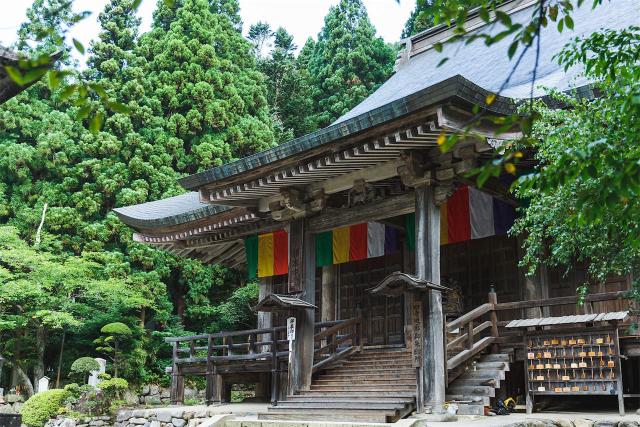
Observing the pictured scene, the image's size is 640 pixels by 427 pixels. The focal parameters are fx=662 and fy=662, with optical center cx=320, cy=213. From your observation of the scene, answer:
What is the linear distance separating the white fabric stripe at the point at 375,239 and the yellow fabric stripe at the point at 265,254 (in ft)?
9.54

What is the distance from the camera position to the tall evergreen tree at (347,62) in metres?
30.7

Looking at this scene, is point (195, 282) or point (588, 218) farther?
point (195, 282)

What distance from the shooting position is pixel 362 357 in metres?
12.0


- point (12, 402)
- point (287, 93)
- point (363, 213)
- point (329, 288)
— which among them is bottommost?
Answer: point (12, 402)

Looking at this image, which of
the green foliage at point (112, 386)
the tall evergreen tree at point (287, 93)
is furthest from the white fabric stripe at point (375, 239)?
the tall evergreen tree at point (287, 93)

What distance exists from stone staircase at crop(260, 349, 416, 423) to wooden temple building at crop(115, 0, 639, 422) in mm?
32

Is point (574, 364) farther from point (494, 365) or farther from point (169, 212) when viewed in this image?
point (169, 212)

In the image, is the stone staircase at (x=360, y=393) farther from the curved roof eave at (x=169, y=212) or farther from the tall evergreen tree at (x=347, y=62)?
the tall evergreen tree at (x=347, y=62)

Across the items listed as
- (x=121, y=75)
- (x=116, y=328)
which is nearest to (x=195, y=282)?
Answer: (x=116, y=328)

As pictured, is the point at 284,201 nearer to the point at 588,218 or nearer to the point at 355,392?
the point at 355,392

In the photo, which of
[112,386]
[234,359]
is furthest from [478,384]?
[112,386]

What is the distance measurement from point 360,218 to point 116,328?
10.4 m

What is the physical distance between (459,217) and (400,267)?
116 inches

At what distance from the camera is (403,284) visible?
9312mm
